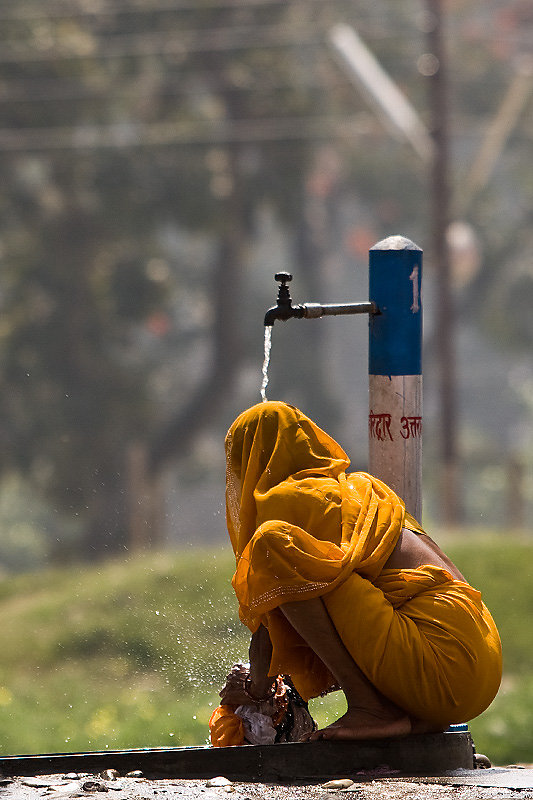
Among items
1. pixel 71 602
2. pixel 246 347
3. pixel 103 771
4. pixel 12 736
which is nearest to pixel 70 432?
pixel 246 347

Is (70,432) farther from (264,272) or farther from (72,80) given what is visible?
(264,272)

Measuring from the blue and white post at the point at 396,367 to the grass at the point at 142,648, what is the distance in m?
2.30

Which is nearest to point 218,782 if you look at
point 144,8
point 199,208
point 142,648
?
point 142,648

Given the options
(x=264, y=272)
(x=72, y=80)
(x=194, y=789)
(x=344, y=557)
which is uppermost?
(x=72, y=80)

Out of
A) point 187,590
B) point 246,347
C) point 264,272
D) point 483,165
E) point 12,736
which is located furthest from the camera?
point 264,272

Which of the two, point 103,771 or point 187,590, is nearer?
point 103,771

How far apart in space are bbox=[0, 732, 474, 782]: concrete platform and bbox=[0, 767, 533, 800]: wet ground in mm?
36

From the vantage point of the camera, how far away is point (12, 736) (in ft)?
28.5

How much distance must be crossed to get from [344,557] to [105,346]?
1766 cm

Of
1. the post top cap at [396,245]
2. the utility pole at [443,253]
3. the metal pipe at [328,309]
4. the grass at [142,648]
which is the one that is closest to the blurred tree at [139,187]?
the utility pole at [443,253]

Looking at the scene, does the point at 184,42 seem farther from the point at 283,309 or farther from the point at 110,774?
the point at 110,774

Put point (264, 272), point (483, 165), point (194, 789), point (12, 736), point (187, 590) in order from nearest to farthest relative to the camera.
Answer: point (194, 789)
point (12, 736)
point (187, 590)
point (483, 165)
point (264, 272)

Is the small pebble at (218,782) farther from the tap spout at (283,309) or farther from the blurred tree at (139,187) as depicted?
the blurred tree at (139,187)

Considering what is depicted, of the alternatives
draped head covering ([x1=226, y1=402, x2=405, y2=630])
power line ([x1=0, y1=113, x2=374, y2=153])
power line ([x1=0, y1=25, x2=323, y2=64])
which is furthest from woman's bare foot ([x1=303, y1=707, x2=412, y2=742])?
power line ([x1=0, y1=25, x2=323, y2=64])
